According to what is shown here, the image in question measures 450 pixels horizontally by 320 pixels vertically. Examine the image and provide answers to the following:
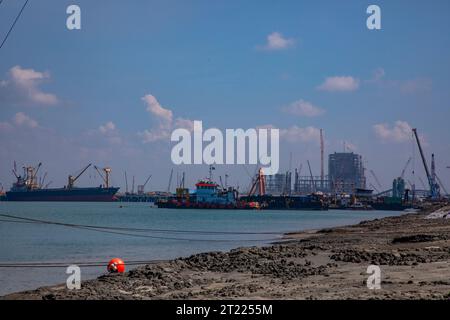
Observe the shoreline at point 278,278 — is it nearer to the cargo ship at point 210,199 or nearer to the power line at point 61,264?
the power line at point 61,264

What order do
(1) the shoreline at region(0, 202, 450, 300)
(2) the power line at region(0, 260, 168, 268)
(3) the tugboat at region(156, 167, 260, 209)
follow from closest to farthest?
1. (1) the shoreline at region(0, 202, 450, 300)
2. (2) the power line at region(0, 260, 168, 268)
3. (3) the tugboat at region(156, 167, 260, 209)

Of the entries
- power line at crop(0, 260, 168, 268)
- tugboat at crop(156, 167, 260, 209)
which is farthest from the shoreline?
tugboat at crop(156, 167, 260, 209)

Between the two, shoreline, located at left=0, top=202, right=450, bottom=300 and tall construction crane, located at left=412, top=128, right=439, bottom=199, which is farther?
tall construction crane, located at left=412, top=128, right=439, bottom=199

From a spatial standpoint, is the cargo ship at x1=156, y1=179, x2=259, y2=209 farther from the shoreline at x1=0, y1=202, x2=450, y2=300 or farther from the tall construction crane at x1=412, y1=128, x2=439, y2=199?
the shoreline at x1=0, y1=202, x2=450, y2=300

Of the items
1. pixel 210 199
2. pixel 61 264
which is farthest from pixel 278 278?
pixel 210 199

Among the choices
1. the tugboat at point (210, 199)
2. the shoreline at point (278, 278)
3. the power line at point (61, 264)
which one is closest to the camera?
the shoreline at point (278, 278)

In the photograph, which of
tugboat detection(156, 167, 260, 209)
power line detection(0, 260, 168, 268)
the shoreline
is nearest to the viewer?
the shoreline

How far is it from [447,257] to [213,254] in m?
9.01

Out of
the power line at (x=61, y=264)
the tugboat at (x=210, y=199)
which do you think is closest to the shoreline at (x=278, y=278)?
the power line at (x=61, y=264)

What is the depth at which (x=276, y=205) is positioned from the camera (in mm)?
162375
